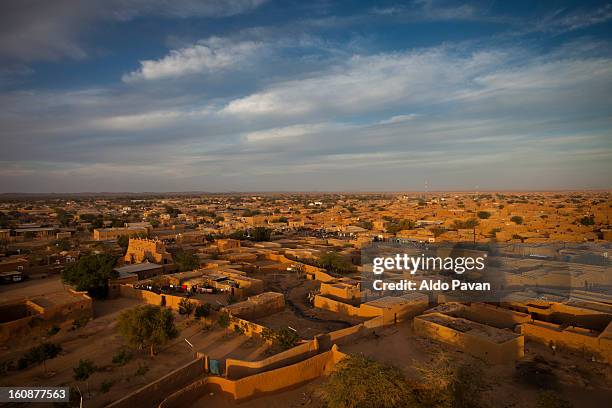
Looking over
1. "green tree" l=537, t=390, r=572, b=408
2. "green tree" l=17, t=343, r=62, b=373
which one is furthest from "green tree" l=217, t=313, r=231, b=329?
"green tree" l=537, t=390, r=572, b=408

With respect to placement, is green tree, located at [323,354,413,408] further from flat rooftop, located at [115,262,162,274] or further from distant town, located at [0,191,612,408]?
flat rooftop, located at [115,262,162,274]

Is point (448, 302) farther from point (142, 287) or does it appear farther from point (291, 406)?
point (142, 287)

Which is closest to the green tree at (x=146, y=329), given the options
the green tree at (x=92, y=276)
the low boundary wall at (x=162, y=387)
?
the low boundary wall at (x=162, y=387)

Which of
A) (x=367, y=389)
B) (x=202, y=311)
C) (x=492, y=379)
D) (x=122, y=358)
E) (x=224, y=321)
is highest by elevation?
(x=367, y=389)

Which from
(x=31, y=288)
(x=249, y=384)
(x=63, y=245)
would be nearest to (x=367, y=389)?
(x=249, y=384)

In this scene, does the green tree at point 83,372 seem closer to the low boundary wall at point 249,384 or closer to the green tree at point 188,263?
the low boundary wall at point 249,384

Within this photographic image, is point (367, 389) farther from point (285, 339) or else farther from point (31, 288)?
point (31, 288)

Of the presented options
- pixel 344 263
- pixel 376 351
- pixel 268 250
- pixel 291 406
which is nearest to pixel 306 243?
pixel 268 250
